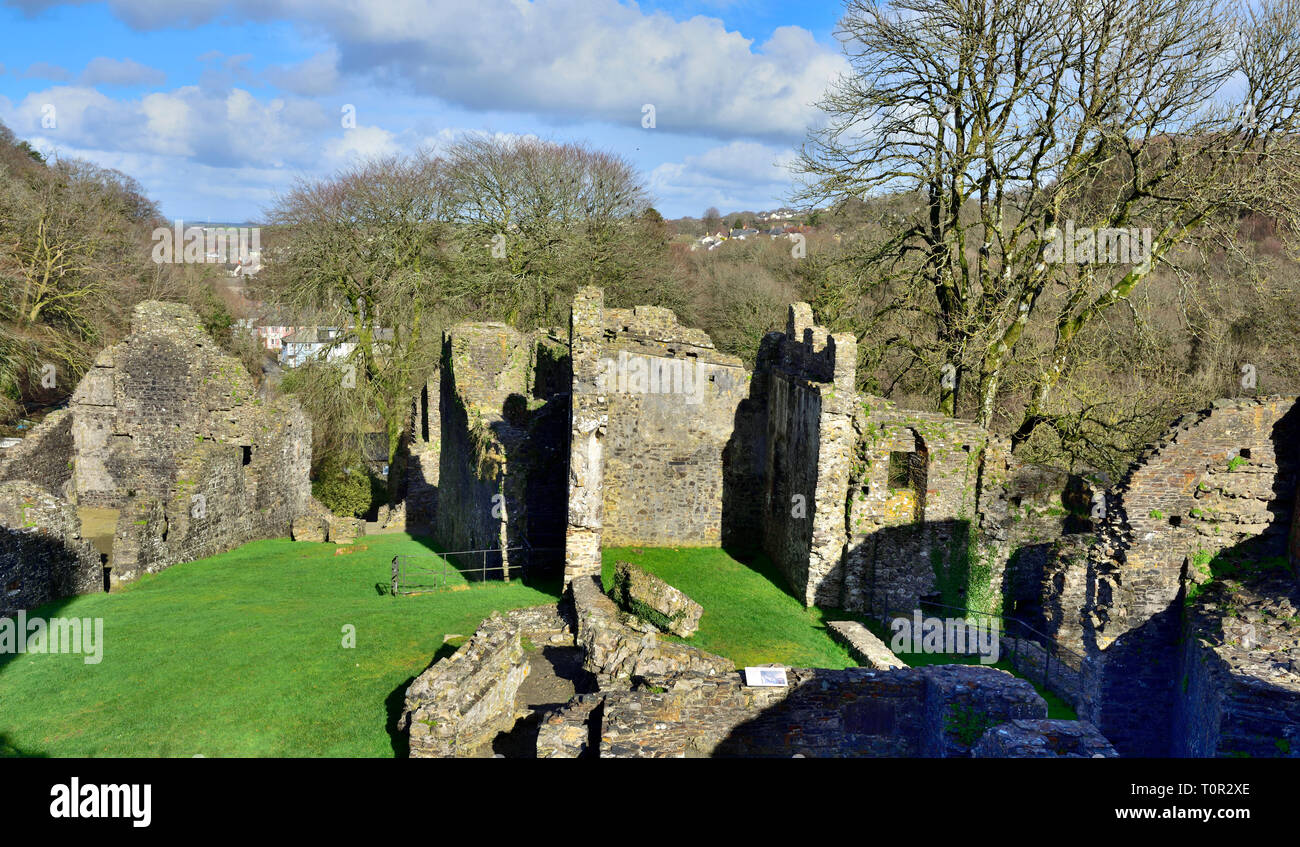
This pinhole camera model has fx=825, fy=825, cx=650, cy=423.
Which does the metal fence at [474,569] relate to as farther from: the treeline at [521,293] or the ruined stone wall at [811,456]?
the treeline at [521,293]

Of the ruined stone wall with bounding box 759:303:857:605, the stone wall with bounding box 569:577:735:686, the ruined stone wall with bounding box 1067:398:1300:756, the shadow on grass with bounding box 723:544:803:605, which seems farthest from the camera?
the shadow on grass with bounding box 723:544:803:605

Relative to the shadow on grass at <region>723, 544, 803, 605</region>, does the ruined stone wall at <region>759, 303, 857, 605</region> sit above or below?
above

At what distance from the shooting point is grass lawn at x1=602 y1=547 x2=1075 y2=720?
513 inches

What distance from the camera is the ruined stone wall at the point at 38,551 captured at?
1410 centimetres

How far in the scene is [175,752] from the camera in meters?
9.44

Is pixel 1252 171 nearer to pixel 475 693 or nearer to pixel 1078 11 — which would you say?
pixel 1078 11

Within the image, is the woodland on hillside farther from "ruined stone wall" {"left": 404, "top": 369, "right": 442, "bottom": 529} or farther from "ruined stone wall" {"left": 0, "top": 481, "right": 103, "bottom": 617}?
"ruined stone wall" {"left": 0, "top": 481, "right": 103, "bottom": 617}

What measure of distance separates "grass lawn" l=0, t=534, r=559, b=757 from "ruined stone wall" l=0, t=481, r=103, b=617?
17.2 inches

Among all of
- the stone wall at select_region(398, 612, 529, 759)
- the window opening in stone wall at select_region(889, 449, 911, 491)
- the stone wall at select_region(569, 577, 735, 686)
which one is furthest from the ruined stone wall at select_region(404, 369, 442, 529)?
the stone wall at select_region(398, 612, 529, 759)

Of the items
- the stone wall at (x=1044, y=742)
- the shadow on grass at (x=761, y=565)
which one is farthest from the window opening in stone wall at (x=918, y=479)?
the stone wall at (x=1044, y=742)

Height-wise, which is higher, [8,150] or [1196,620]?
[8,150]

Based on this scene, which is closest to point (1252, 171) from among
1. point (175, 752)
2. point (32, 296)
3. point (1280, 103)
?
point (1280, 103)

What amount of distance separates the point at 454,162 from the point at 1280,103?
92.0 feet

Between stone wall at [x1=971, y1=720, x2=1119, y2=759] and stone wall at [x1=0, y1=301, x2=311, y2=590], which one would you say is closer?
stone wall at [x1=971, y1=720, x2=1119, y2=759]
